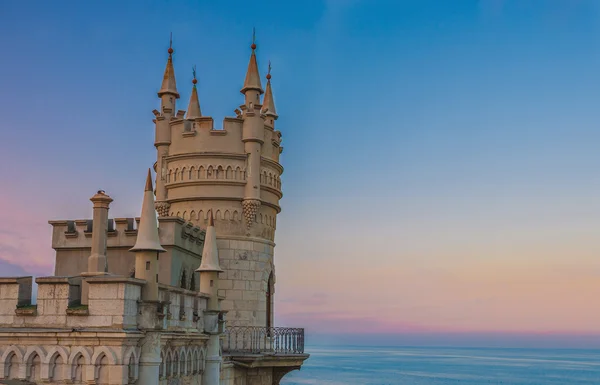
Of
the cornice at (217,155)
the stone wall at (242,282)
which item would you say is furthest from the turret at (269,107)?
the stone wall at (242,282)

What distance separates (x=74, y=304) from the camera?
1625cm

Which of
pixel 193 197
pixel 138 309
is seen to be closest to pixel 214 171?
pixel 193 197

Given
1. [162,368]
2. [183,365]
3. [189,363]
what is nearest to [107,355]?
[162,368]

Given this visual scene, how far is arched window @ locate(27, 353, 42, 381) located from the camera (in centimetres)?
1582

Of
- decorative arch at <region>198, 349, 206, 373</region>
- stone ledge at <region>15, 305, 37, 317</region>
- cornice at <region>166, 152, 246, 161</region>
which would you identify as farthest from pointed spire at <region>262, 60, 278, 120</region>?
stone ledge at <region>15, 305, 37, 317</region>

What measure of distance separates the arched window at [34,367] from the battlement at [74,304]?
0.65 meters

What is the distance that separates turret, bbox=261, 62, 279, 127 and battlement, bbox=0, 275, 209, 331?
624 inches

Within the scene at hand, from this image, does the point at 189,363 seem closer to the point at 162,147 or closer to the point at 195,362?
the point at 195,362

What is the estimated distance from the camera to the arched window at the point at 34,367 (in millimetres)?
15820

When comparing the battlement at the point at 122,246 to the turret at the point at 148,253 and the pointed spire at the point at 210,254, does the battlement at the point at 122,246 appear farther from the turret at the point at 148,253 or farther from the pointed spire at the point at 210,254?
the turret at the point at 148,253

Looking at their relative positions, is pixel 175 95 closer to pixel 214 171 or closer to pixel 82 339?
pixel 214 171

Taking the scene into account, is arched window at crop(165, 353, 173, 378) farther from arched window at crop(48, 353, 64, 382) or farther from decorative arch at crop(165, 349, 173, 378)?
arched window at crop(48, 353, 64, 382)

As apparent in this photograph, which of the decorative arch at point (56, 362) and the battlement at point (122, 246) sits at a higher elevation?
the battlement at point (122, 246)

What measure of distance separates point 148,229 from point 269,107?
16.7 meters
